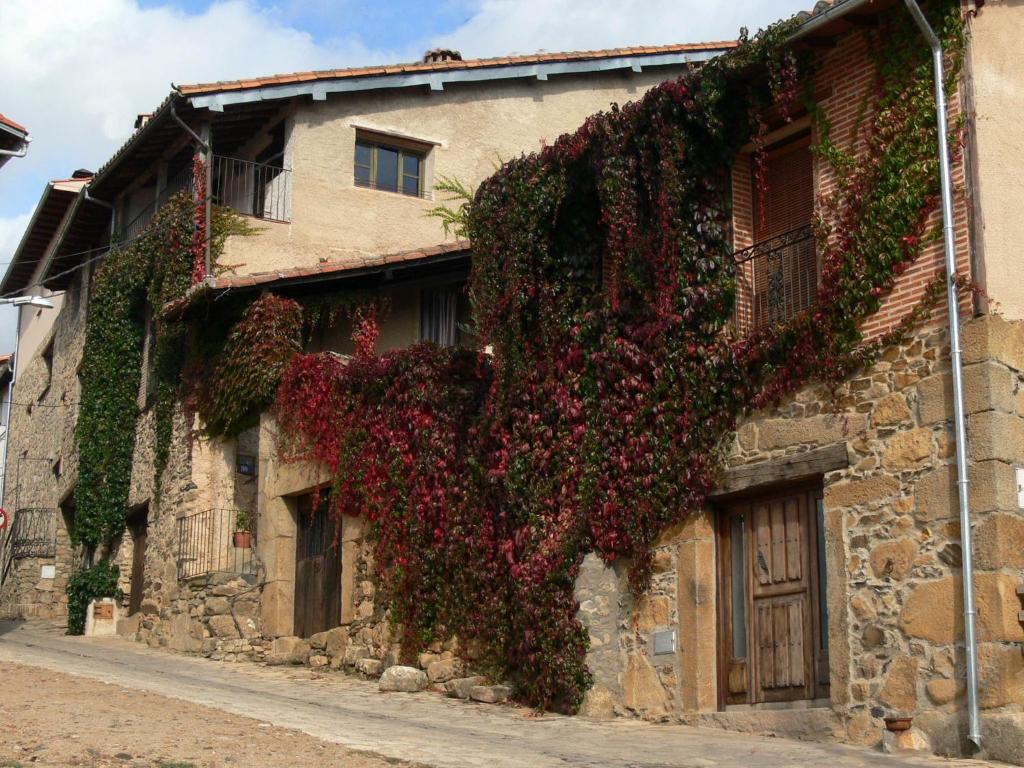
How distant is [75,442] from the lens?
24.4m

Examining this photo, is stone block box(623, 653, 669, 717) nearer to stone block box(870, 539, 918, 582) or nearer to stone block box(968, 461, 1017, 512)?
stone block box(870, 539, 918, 582)

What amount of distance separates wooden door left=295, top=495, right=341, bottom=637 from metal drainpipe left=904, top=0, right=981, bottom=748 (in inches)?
321

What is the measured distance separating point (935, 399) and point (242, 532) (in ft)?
35.1

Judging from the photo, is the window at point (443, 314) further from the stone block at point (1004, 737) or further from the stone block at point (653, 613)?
the stone block at point (1004, 737)

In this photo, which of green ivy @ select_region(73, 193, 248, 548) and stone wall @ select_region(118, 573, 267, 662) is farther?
green ivy @ select_region(73, 193, 248, 548)

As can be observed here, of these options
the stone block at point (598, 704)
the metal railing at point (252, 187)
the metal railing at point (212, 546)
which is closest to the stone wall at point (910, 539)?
the stone block at point (598, 704)

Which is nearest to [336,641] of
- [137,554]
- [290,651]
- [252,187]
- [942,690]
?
[290,651]

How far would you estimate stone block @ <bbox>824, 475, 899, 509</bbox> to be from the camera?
10109 millimetres

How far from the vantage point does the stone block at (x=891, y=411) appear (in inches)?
398

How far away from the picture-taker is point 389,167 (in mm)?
21109

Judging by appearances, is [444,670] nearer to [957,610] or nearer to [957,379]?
[957,610]

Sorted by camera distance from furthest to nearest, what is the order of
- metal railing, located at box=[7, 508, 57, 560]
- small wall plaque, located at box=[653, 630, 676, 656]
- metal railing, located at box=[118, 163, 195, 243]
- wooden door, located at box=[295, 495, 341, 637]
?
metal railing, located at box=[7, 508, 57, 560], metal railing, located at box=[118, 163, 195, 243], wooden door, located at box=[295, 495, 341, 637], small wall plaque, located at box=[653, 630, 676, 656]

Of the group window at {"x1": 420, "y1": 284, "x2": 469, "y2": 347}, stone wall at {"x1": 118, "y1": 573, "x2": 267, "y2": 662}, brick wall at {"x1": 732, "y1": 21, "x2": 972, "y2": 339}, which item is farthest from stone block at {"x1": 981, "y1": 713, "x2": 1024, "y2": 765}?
window at {"x1": 420, "y1": 284, "x2": 469, "y2": 347}

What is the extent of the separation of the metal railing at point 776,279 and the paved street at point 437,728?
340 centimetres
